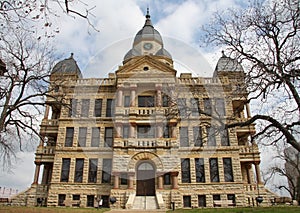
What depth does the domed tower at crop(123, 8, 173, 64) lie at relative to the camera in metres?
41.7

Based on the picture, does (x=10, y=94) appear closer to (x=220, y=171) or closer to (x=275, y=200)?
(x=220, y=171)

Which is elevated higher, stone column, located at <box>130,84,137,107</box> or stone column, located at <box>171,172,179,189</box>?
stone column, located at <box>130,84,137,107</box>

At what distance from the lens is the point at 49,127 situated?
1339 inches

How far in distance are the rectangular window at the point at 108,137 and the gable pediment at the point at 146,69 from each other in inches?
244

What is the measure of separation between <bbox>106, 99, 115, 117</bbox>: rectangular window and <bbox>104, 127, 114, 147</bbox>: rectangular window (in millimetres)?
1763

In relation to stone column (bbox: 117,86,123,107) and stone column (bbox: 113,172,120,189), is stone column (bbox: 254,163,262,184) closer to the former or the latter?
stone column (bbox: 113,172,120,189)

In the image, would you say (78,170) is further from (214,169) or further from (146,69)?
(214,169)

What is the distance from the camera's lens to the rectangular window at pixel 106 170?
3016 centimetres

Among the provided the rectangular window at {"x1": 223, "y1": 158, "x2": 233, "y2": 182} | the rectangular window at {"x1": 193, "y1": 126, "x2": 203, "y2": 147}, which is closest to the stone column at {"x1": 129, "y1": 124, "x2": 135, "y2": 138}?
the rectangular window at {"x1": 193, "y1": 126, "x2": 203, "y2": 147}

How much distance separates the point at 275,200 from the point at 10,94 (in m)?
25.9

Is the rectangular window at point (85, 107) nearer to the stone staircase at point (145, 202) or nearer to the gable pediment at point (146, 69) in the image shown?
the gable pediment at point (146, 69)

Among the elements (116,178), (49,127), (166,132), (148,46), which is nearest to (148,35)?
(148,46)

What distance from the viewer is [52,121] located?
34.6 meters

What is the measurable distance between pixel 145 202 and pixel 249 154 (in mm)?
13636
